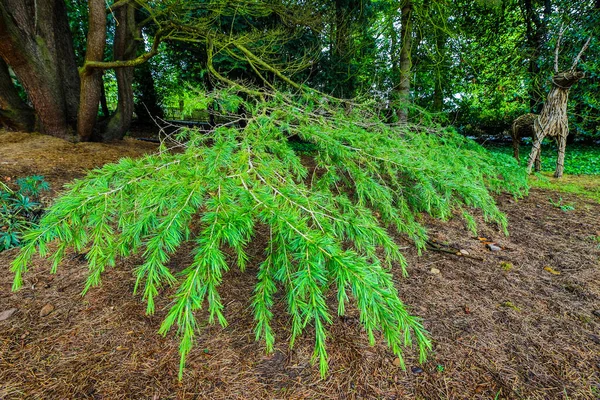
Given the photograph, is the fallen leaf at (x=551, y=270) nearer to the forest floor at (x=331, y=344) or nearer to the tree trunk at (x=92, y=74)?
the forest floor at (x=331, y=344)

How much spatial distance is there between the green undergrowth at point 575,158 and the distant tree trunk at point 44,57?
626 cm

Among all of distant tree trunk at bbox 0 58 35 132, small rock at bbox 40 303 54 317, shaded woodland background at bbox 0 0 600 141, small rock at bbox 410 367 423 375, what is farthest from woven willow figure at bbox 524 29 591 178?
distant tree trunk at bbox 0 58 35 132

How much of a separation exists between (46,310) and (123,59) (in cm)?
432

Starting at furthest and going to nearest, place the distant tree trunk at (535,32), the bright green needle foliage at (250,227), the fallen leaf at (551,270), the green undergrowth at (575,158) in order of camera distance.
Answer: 1. the distant tree trunk at (535,32)
2. the green undergrowth at (575,158)
3. the fallen leaf at (551,270)
4. the bright green needle foliage at (250,227)

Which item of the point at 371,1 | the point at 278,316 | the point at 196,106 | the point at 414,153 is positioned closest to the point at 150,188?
the point at 278,316

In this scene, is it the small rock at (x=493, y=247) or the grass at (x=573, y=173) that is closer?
the small rock at (x=493, y=247)

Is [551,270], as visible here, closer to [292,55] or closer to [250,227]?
[250,227]

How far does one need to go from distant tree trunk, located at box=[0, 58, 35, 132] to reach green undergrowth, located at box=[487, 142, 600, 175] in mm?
6941

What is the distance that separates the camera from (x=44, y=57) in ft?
11.3

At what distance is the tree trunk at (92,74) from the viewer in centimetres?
319

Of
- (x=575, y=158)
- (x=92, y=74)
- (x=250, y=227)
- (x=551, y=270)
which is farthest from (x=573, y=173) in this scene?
(x=92, y=74)

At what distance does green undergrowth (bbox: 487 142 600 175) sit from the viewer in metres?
4.60

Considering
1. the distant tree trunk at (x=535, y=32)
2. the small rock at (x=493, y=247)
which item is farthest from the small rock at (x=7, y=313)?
the distant tree trunk at (x=535, y=32)

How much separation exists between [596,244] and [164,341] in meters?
3.17
